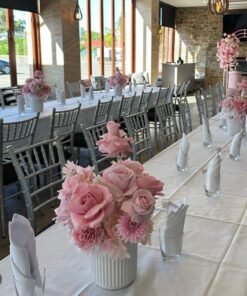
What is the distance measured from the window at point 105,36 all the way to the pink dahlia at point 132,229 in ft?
25.8

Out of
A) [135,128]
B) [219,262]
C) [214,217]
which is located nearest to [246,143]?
[135,128]

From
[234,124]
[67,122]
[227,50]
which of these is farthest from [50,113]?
[227,50]

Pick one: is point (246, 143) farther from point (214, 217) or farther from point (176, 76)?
point (176, 76)

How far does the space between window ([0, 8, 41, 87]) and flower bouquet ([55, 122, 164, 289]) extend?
624cm

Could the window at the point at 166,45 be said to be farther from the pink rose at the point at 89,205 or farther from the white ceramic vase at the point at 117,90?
the pink rose at the point at 89,205

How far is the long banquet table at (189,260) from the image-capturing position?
44.4 inches

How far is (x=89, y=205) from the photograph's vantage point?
3.06 ft

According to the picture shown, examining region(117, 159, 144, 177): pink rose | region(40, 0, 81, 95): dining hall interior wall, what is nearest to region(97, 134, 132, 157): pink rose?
region(117, 159, 144, 177): pink rose

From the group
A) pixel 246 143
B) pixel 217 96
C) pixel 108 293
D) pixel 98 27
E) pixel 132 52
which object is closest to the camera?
pixel 108 293

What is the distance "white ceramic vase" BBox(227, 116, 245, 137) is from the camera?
2.99m

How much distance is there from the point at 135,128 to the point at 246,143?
893 mm

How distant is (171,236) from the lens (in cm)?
126

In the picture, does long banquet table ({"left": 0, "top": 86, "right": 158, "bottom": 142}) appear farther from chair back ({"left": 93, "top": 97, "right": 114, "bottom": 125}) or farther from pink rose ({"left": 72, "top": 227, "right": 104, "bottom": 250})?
pink rose ({"left": 72, "top": 227, "right": 104, "bottom": 250})

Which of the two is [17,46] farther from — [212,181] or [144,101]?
[212,181]
